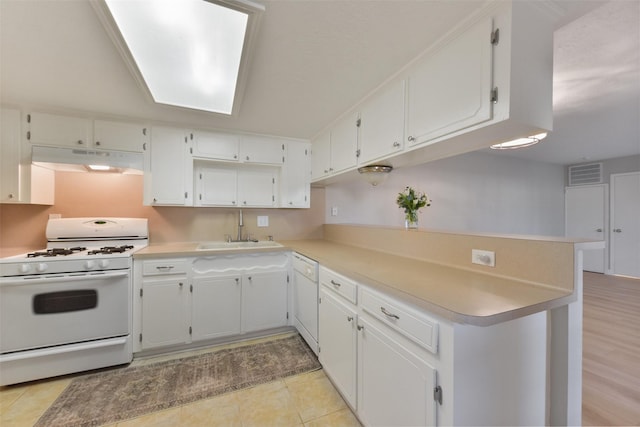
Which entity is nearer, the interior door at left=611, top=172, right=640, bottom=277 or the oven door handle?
the oven door handle

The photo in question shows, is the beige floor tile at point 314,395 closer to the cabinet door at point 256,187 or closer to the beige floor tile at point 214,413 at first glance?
the beige floor tile at point 214,413

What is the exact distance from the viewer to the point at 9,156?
2.00 meters

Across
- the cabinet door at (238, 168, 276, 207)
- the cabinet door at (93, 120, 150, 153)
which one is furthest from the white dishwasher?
the cabinet door at (93, 120, 150, 153)

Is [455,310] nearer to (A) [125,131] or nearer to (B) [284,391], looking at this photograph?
(B) [284,391]

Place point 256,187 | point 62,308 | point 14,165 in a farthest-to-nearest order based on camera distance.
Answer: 1. point 256,187
2. point 14,165
3. point 62,308

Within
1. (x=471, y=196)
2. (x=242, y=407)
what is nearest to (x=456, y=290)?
(x=242, y=407)

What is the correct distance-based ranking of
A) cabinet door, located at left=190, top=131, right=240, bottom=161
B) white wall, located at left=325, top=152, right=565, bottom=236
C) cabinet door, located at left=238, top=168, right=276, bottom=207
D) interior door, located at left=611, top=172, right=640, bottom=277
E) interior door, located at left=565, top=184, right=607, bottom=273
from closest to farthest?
1. cabinet door, located at left=190, top=131, right=240, bottom=161
2. cabinet door, located at left=238, top=168, right=276, bottom=207
3. white wall, located at left=325, top=152, right=565, bottom=236
4. interior door, located at left=611, top=172, right=640, bottom=277
5. interior door, located at left=565, top=184, right=607, bottom=273

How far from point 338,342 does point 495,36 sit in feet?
5.99

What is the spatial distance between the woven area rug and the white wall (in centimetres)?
177

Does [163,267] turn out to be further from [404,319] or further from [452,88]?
[452,88]

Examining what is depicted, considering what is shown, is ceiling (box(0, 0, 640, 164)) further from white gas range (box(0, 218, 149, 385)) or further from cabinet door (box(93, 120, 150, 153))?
white gas range (box(0, 218, 149, 385))

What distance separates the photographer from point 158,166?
238 cm

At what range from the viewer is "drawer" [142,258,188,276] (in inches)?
81.2

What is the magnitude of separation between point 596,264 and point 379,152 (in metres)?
6.64
